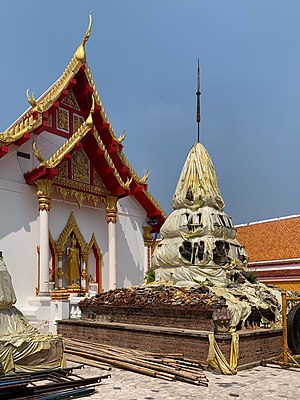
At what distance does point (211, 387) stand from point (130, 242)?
9590mm

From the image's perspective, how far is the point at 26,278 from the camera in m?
12.7

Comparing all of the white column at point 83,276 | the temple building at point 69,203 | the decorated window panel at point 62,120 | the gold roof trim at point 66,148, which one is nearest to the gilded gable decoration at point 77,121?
the temple building at point 69,203

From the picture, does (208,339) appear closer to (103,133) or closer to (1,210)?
(1,210)

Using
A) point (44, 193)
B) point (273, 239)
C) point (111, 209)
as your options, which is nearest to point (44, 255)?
point (44, 193)

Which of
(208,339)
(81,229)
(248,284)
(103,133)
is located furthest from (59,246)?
(208,339)

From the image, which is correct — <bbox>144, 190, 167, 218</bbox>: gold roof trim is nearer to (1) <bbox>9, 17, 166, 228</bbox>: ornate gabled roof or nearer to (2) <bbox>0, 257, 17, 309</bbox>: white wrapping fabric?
(1) <bbox>9, 17, 166, 228</bbox>: ornate gabled roof

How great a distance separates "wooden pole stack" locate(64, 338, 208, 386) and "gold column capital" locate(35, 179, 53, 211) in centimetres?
438

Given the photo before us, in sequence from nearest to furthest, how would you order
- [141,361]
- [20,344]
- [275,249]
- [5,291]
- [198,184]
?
1. [20,344]
2. [5,291]
3. [141,361]
4. [198,184]
5. [275,249]

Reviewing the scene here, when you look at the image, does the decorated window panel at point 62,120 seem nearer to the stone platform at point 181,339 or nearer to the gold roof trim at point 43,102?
the gold roof trim at point 43,102

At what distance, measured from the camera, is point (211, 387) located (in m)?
6.64

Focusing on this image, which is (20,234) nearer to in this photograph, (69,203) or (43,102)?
(69,203)

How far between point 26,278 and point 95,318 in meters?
2.81

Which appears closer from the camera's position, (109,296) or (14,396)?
(14,396)

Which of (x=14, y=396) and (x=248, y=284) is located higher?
(x=248, y=284)
